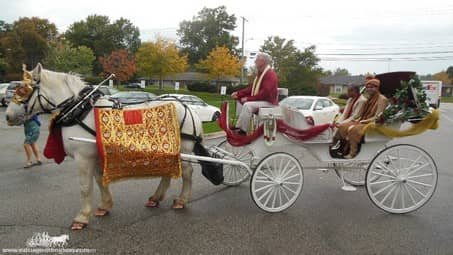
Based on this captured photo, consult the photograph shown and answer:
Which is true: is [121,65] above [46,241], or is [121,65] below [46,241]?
above

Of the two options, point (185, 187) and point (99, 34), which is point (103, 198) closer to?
point (185, 187)

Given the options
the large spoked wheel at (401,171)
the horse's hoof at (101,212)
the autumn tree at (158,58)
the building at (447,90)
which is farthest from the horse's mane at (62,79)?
the building at (447,90)

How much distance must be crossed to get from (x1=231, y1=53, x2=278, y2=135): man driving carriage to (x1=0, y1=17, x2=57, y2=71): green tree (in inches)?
2322

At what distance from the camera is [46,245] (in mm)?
4074

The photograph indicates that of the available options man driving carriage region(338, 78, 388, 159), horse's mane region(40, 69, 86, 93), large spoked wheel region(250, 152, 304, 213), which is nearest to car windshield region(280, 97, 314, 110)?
man driving carriage region(338, 78, 388, 159)

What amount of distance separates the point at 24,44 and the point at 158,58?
23.3 m

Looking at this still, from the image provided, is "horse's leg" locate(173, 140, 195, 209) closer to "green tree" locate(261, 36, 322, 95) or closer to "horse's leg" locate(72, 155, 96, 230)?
"horse's leg" locate(72, 155, 96, 230)

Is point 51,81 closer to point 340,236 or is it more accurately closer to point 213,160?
point 213,160

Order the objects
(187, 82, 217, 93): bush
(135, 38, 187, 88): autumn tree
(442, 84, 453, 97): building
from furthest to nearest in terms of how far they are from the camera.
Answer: (442, 84, 453, 97): building → (187, 82, 217, 93): bush → (135, 38, 187, 88): autumn tree

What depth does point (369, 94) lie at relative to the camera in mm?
5625

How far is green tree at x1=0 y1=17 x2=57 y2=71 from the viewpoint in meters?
55.0

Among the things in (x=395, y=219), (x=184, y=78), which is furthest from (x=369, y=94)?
(x=184, y=78)

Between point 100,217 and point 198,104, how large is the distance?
51.1 feet

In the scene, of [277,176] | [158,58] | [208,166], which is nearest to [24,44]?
[158,58]
